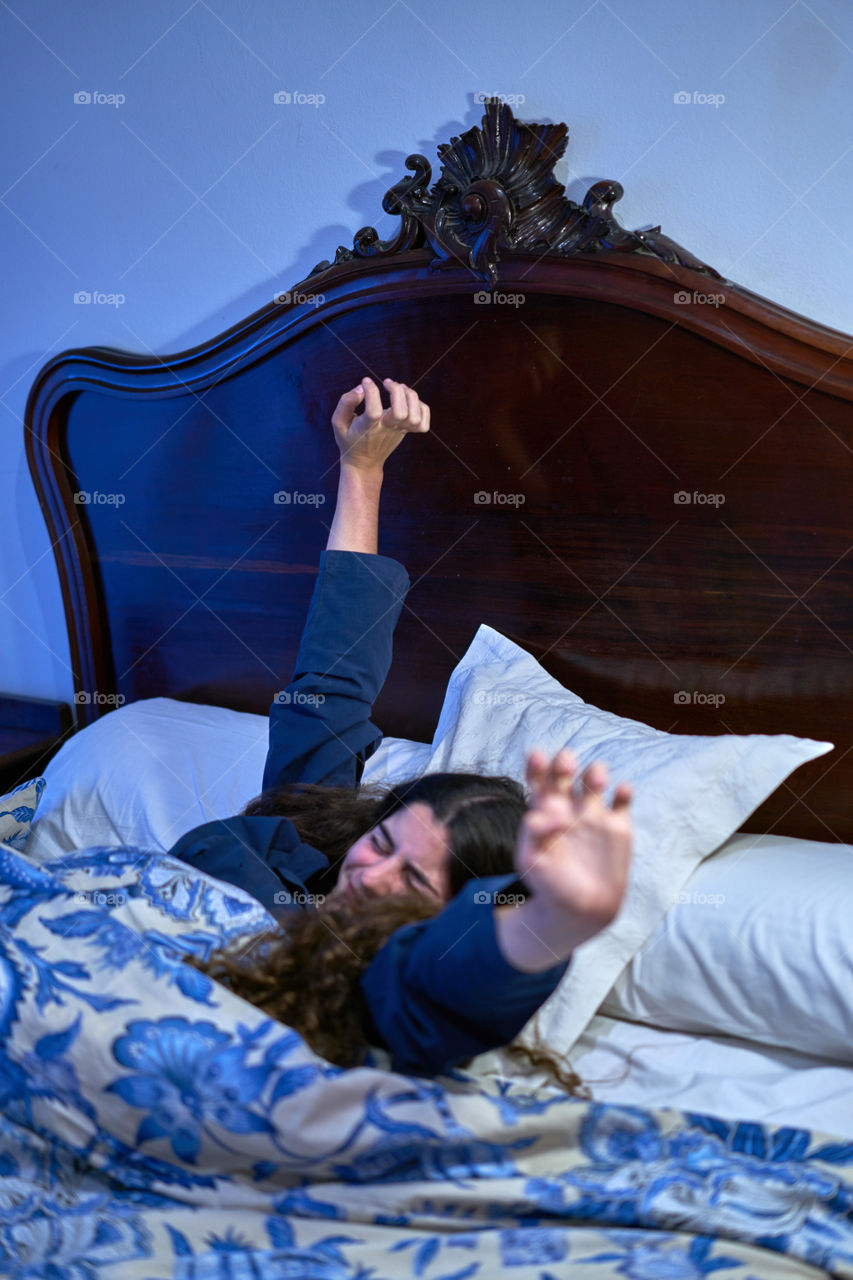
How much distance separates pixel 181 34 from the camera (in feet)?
4.90

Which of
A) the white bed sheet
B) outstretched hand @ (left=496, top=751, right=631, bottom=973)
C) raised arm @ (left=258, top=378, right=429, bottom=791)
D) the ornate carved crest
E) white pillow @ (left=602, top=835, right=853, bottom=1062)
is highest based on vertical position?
the ornate carved crest

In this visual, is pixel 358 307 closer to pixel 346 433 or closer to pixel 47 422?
pixel 346 433

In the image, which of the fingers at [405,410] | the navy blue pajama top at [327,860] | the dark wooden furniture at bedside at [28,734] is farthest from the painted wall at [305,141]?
the navy blue pajama top at [327,860]

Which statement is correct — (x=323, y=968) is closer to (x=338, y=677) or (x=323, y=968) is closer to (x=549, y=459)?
(x=338, y=677)

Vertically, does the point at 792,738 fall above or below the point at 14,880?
above

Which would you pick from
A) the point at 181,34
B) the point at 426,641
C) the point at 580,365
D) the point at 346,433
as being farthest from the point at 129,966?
the point at 181,34

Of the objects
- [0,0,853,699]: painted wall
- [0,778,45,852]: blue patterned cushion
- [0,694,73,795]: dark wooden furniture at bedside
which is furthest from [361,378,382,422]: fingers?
[0,694,73,795]: dark wooden furniture at bedside

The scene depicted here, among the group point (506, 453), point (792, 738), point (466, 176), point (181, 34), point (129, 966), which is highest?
point (181, 34)

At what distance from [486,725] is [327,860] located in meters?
0.27

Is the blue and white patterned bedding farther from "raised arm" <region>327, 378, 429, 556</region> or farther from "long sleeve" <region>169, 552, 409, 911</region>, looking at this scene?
"raised arm" <region>327, 378, 429, 556</region>

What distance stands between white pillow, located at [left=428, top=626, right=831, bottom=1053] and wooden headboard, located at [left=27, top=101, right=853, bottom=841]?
0.16m

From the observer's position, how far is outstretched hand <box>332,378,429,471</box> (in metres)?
1.09

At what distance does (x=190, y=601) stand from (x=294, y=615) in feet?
0.69

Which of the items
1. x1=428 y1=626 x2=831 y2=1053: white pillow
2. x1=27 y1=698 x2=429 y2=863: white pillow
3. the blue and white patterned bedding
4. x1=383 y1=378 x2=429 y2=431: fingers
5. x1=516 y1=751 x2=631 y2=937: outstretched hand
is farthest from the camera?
x1=27 y1=698 x2=429 y2=863: white pillow
